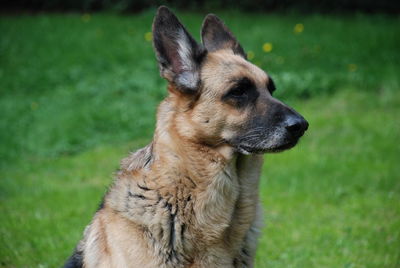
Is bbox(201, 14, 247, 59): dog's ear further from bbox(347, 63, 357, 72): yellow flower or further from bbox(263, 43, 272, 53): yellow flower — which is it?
bbox(263, 43, 272, 53): yellow flower

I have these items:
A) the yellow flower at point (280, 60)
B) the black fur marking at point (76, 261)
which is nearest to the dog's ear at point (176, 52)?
the black fur marking at point (76, 261)

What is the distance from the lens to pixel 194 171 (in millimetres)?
3859

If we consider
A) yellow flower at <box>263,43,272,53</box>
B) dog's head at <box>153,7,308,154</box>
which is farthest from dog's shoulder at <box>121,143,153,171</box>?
yellow flower at <box>263,43,272,53</box>

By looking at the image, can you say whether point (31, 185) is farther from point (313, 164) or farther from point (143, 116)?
point (313, 164)

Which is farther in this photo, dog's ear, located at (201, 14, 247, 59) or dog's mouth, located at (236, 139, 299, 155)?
dog's ear, located at (201, 14, 247, 59)

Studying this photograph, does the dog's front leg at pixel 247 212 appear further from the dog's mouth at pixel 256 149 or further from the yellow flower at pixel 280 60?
the yellow flower at pixel 280 60

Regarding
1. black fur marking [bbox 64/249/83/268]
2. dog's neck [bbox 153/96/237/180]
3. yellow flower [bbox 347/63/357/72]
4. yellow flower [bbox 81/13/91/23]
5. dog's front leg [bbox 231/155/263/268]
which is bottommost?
yellow flower [bbox 81/13/91/23]

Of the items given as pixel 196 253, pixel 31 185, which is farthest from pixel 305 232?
pixel 31 185

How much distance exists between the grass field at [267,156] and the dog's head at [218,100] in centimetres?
204

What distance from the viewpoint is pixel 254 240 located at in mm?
4016

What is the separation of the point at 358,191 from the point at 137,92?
574cm

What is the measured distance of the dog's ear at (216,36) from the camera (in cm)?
452

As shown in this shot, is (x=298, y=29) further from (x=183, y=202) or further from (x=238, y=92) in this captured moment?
(x=183, y=202)

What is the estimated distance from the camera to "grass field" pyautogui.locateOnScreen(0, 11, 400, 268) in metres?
6.18
